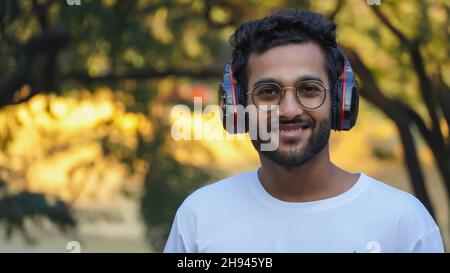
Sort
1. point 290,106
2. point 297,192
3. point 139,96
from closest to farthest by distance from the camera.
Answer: point 290,106
point 297,192
point 139,96

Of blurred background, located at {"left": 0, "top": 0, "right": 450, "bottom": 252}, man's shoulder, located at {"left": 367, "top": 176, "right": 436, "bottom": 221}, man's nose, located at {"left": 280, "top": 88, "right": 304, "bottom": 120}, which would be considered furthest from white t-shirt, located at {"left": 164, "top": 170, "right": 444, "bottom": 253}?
blurred background, located at {"left": 0, "top": 0, "right": 450, "bottom": 252}

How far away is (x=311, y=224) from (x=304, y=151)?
217mm

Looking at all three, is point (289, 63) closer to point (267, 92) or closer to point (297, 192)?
point (267, 92)

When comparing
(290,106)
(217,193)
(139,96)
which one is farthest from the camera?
(139,96)

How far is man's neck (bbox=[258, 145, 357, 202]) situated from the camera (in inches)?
96.7

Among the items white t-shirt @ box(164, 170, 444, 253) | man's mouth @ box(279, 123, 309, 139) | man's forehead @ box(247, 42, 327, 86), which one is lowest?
white t-shirt @ box(164, 170, 444, 253)

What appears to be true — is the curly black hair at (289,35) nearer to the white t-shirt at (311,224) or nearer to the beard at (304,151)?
the beard at (304,151)

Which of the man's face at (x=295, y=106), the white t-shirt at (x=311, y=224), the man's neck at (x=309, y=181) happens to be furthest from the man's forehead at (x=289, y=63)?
the white t-shirt at (x=311, y=224)

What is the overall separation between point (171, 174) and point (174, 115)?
2.61ft

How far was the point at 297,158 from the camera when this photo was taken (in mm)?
2383

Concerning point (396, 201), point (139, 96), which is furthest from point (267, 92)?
point (139, 96)

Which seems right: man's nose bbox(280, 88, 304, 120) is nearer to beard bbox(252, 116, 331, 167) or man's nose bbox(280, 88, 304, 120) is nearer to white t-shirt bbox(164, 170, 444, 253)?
beard bbox(252, 116, 331, 167)

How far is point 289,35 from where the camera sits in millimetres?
2502

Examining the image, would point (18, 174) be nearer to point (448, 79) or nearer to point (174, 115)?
point (174, 115)
